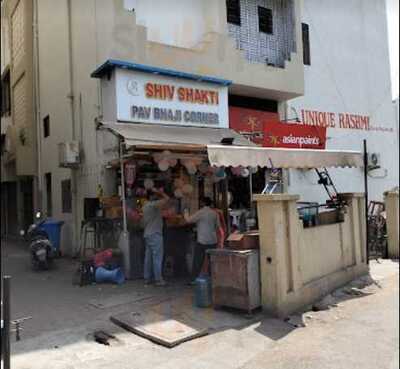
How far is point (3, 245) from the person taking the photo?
17.3m

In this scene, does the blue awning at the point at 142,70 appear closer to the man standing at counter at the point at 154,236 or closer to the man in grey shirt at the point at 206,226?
the man standing at counter at the point at 154,236

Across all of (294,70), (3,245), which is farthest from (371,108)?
(3,245)

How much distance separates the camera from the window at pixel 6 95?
67.3 ft

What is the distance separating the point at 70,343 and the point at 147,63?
7.10 metres

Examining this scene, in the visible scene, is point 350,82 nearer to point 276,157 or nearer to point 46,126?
point 46,126

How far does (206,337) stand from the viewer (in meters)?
6.12

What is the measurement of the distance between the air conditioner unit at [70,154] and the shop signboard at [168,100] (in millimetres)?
2458

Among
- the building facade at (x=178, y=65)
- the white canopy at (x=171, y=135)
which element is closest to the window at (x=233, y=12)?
the building facade at (x=178, y=65)

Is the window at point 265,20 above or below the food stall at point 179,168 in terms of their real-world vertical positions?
above

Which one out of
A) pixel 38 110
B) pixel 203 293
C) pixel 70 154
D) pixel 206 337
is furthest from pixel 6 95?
pixel 206 337

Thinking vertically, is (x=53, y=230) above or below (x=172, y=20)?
below

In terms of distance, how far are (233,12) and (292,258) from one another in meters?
9.03

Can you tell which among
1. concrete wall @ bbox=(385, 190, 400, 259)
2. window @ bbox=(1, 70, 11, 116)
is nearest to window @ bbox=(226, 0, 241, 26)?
concrete wall @ bbox=(385, 190, 400, 259)

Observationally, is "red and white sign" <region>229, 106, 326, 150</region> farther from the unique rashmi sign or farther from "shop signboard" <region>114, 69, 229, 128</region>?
the unique rashmi sign
